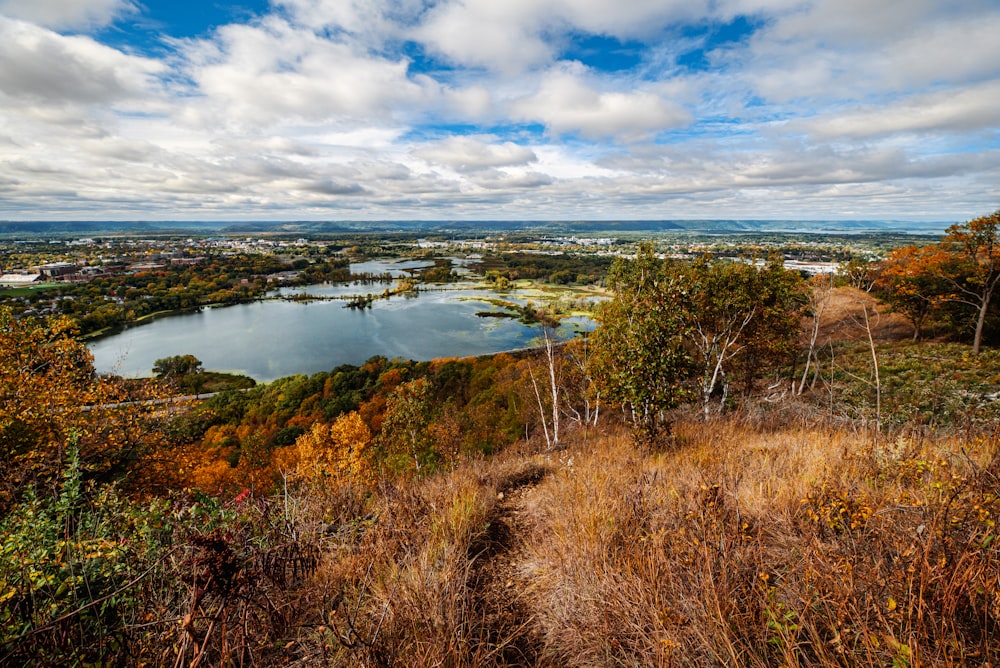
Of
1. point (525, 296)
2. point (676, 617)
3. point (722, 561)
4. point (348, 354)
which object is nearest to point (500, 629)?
point (676, 617)

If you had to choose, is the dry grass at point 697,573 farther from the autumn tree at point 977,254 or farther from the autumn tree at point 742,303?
Result: the autumn tree at point 977,254

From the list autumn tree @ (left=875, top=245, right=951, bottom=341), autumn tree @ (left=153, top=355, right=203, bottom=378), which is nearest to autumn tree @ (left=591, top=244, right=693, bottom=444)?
autumn tree @ (left=875, top=245, right=951, bottom=341)

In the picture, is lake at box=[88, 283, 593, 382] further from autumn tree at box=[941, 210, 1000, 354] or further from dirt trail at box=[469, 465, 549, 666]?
dirt trail at box=[469, 465, 549, 666]

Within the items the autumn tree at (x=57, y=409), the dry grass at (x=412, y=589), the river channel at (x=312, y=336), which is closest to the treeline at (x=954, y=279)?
the dry grass at (x=412, y=589)

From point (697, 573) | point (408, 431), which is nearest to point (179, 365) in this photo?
point (408, 431)

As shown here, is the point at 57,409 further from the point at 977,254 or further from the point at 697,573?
the point at 977,254

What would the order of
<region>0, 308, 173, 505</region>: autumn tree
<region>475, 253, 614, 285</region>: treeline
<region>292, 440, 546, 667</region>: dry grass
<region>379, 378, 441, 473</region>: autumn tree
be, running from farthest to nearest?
<region>475, 253, 614, 285</region>: treeline → <region>379, 378, 441, 473</region>: autumn tree → <region>0, 308, 173, 505</region>: autumn tree → <region>292, 440, 546, 667</region>: dry grass
